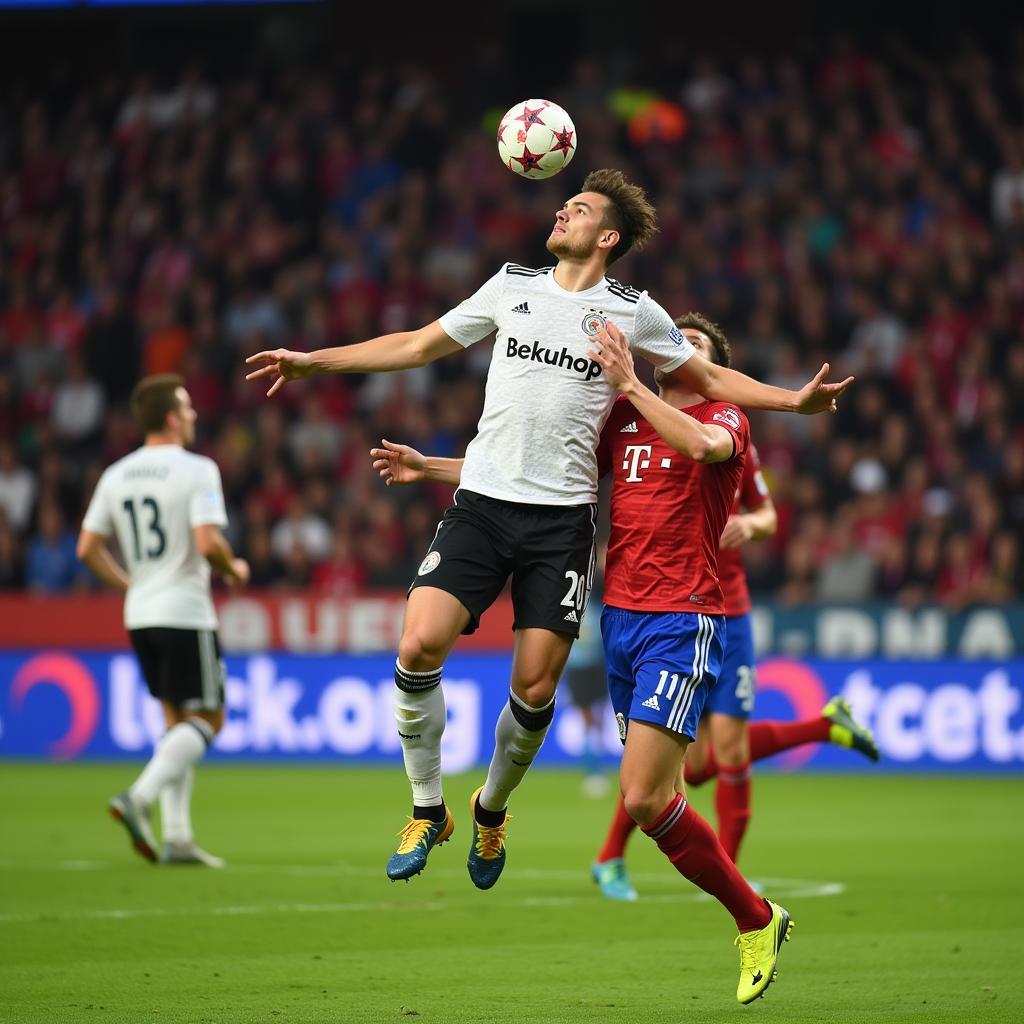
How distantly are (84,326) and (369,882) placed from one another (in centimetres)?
1437

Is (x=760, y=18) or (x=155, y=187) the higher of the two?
(x=760, y=18)

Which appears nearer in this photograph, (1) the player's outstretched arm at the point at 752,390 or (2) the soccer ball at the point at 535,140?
(1) the player's outstretched arm at the point at 752,390

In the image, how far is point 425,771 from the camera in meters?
7.00

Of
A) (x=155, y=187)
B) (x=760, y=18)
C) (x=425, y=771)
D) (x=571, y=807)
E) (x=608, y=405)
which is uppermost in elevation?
(x=760, y=18)

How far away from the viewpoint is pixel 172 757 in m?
10.2

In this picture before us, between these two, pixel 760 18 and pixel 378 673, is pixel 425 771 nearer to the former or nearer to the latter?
pixel 378 673

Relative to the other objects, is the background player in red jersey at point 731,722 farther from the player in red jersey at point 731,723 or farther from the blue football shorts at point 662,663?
the blue football shorts at point 662,663

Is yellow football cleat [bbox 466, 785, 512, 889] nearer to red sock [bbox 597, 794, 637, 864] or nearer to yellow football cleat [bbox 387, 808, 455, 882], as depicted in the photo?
yellow football cleat [bbox 387, 808, 455, 882]

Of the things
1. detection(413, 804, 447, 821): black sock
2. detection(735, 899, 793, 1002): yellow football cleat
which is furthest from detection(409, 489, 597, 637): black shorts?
detection(735, 899, 793, 1002): yellow football cleat

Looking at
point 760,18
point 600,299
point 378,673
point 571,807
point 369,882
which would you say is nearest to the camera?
point 600,299

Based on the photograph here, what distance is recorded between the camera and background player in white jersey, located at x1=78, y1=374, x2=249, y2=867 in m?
10.4

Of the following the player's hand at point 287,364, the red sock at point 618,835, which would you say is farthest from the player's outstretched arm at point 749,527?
the player's hand at point 287,364

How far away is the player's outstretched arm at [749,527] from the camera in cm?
866

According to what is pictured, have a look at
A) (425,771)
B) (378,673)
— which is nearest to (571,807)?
(378,673)
